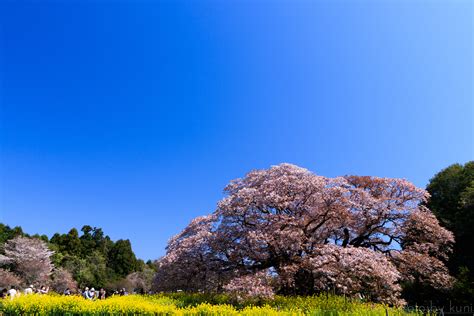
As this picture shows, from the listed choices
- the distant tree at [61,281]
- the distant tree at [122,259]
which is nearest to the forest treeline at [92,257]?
the distant tree at [122,259]

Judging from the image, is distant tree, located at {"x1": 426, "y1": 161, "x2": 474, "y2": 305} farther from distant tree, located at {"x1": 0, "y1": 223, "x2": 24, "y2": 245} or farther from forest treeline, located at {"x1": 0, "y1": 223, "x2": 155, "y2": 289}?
distant tree, located at {"x1": 0, "y1": 223, "x2": 24, "y2": 245}

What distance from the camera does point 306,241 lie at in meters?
14.7

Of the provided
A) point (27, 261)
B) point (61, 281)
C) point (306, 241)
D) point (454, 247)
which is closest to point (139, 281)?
point (61, 281)

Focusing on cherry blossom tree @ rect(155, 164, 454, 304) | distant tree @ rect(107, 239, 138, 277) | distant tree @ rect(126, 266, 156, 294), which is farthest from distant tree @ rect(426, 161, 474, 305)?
distant tree @ rect(107, 239, 138, 277)

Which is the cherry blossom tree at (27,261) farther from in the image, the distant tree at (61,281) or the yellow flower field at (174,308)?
the yellow flower field at (174,308)

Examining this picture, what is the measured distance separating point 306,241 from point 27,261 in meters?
41.8

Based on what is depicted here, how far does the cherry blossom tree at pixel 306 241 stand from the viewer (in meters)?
13.3

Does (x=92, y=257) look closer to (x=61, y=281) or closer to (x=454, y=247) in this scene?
(x=61, y=281)

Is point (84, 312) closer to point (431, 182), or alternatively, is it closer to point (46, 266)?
point (431, 182)

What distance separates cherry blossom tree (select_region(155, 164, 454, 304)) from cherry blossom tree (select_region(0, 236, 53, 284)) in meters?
33.6

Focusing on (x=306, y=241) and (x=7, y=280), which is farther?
(x=7, y=280)

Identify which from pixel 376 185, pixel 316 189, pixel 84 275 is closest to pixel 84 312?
pixel 316 189

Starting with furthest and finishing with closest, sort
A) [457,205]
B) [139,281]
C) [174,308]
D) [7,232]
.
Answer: [139,281]
[7,232]
[457,205]
[174,308]

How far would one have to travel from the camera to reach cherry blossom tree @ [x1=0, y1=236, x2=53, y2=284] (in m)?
44.2
